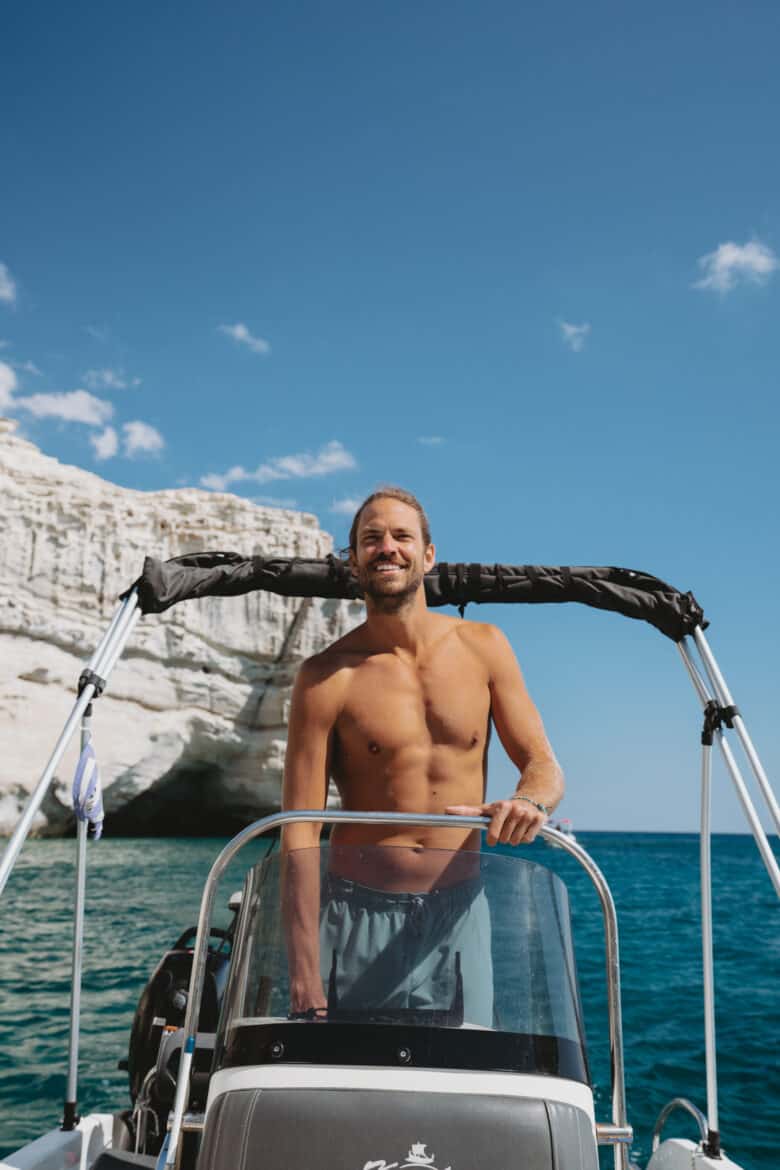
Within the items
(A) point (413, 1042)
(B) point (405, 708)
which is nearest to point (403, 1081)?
(A) point (413, 1042)

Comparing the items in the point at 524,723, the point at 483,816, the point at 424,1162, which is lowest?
the point at 424,1162

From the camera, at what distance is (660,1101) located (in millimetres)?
6004

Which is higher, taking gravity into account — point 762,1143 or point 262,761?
point 262,761

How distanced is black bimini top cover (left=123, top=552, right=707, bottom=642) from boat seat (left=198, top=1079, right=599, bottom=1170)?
1988 millimetres

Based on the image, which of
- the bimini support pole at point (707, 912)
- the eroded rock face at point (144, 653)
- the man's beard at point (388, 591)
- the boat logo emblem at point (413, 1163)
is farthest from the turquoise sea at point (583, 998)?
the eroded rock face at point (144, 653)

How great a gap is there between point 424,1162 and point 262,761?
3125 centimetres

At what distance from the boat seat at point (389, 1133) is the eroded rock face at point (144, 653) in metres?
26.8

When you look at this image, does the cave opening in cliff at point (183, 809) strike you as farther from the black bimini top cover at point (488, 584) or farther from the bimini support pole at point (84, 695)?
the bimini support pole at point (84, 695)

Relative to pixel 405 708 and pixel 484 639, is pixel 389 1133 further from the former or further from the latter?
pixel 484 639

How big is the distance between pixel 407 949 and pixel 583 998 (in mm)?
9788

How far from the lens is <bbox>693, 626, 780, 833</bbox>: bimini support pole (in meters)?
2.66

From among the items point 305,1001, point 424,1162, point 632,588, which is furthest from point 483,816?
point 632,588

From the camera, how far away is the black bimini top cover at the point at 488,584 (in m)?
3.23

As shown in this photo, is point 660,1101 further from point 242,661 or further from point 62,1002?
point 242,661
